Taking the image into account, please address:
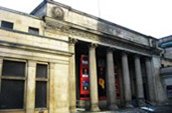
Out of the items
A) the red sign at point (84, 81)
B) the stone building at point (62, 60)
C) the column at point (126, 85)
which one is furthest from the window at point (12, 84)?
the column at point (126, 85)

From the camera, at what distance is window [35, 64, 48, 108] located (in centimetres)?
1447

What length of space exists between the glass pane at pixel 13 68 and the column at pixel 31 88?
1.61 ft

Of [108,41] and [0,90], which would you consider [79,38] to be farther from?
[0,90]

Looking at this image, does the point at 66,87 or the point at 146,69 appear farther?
the point at 146,69

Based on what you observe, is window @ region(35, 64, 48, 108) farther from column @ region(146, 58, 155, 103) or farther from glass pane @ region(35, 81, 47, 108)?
column @ region(146, 58, 155, 103)

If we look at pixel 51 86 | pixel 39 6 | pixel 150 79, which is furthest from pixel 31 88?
pixel 150 79

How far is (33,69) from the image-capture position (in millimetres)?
14477

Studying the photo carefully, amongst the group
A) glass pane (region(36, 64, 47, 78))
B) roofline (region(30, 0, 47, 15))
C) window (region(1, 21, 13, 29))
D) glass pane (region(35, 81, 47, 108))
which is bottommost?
glass pane (region(35, 81, 47, 108))

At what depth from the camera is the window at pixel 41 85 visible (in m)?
14.5

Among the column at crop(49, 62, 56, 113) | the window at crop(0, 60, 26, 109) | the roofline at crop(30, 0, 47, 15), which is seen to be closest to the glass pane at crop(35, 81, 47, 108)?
the column at crop(49, 62, 56, 113)

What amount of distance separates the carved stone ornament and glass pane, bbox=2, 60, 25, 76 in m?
9.32

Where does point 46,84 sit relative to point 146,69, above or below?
below

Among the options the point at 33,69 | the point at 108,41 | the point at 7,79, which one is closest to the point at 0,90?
the point at 7,79

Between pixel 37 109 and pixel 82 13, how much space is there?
14452 millimetres
